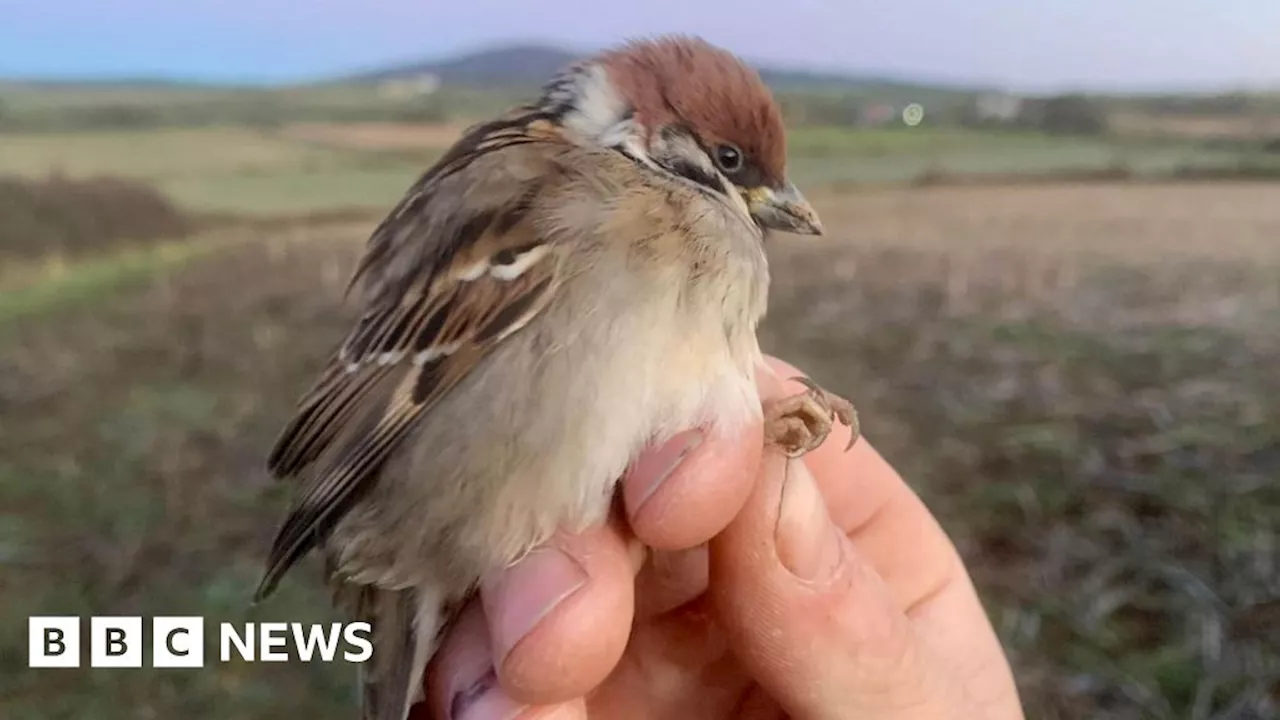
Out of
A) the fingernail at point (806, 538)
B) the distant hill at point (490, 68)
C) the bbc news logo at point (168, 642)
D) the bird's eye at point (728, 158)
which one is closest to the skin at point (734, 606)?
the fingernail at point (806, 538)


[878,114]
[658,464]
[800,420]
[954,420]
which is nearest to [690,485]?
[658,464]

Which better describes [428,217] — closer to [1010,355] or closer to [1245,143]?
[1010,355]

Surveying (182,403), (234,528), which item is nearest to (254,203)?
(182,403)

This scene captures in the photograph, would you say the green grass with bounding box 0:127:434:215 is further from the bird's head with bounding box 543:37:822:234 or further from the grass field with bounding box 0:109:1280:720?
the bird's head with bounding box 543:37:822:234

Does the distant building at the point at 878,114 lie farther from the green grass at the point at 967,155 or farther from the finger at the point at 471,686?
the finger at the point at 471,686

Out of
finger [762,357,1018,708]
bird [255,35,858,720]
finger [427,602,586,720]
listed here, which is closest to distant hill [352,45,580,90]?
bird [255,35,858,720]
